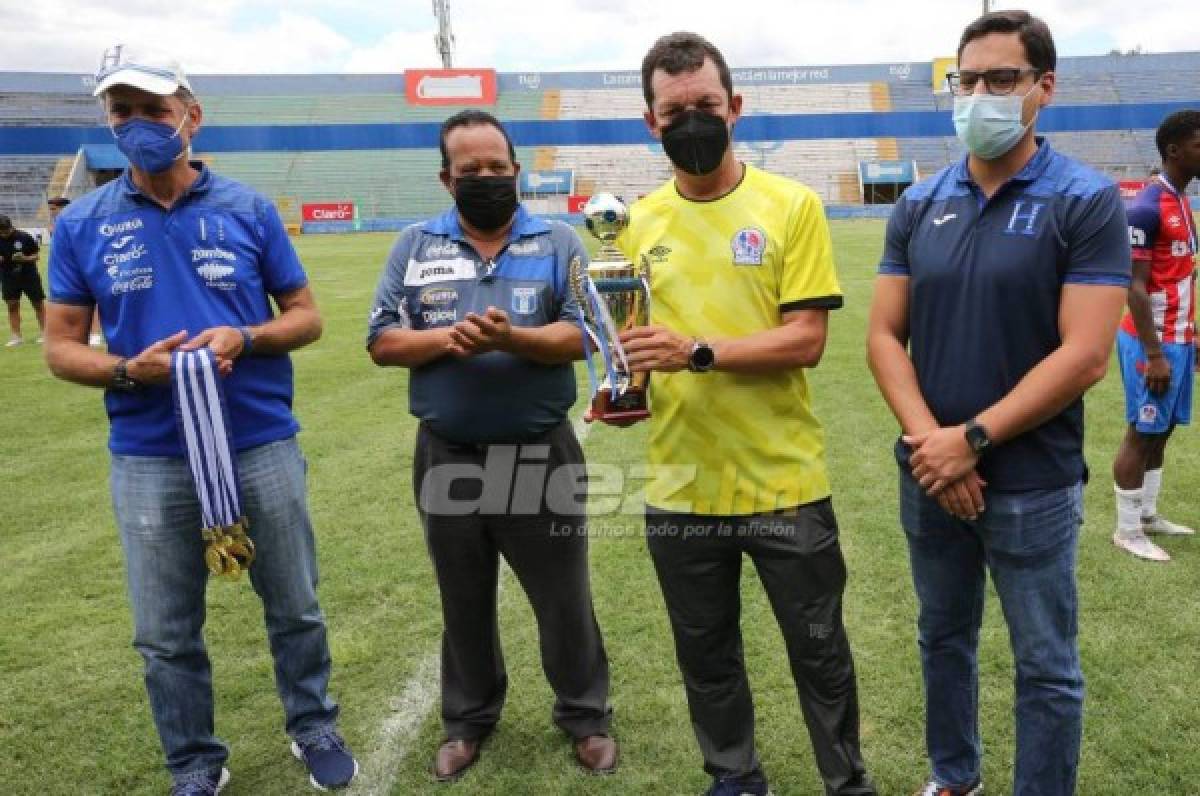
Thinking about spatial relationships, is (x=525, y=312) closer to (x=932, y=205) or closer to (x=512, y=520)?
(x=512, y=520)

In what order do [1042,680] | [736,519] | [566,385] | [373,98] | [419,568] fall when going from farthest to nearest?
1. [373,98]
2. [419,568]
3. [566,385]
4. [736,519]
5. [1042,680]

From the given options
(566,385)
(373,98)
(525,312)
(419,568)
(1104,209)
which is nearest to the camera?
(1104,209)

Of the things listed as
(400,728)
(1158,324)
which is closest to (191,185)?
(400,728)

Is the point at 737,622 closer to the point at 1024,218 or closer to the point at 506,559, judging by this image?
the point at 506,559

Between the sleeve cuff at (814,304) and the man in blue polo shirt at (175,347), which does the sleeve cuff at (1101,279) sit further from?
the man in blue polo shirt at (175,347)

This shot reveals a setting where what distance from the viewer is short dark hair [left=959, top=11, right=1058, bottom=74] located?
2215 mm

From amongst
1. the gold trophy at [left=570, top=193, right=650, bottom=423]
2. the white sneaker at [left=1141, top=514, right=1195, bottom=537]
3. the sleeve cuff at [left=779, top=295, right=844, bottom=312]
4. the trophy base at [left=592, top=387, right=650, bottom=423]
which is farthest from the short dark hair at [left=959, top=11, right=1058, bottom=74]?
the white sneaker at [left=1141, top=514, right=1195, bottom=537]

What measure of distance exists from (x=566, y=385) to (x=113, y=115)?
5.04 feet

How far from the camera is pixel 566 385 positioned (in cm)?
295

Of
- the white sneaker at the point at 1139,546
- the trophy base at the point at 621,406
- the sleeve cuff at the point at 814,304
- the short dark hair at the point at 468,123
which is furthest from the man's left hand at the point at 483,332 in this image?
the white sneaker at the point at 1139,546

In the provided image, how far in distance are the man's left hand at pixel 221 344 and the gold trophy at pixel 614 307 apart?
3.30 ft

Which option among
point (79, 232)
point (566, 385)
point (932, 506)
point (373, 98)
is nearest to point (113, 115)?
point (79, 232)

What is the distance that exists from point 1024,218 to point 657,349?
916 millimetres

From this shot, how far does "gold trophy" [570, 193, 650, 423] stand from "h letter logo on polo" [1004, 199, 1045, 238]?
0.90m
